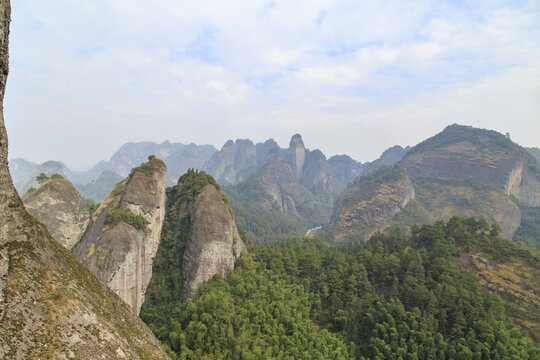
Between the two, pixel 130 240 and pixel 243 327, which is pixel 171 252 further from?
pixel 243 327

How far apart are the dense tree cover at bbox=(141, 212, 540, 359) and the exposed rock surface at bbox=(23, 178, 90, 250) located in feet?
34.0

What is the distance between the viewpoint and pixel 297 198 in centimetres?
17088

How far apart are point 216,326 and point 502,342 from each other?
23.6 m

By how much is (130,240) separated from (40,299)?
1717cm

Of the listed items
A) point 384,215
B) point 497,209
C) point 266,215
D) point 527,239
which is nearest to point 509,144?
point 497,209

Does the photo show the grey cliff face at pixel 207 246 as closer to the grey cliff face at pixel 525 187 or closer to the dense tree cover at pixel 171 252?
the dense tree cover at pixel 171 252

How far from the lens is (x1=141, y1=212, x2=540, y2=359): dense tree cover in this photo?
20078 mm

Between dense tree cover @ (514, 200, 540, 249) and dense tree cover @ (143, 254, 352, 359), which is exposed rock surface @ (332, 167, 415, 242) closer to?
dense tree cover @ (514, 200, 540, 249)

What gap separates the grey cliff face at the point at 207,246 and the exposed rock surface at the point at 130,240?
4.23 metres

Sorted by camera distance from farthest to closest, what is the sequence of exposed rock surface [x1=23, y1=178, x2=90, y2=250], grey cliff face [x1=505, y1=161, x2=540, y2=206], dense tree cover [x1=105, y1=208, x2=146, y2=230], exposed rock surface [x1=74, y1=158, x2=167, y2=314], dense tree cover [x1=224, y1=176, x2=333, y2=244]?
dense tree cover [x1=224, y1=176, x2=333, y2=244]
grey cliff face [x1=505, y1=161, x2=540, y2=206]
exposed rock surface [x1=23, y1=178, x2=90, y2=250]
dense tree cover [x1=105, y1=208, x2=146, y2=230]
exposed rock surface [x1=74, y1=158, x2=167, y2=314]

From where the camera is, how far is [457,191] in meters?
90.8

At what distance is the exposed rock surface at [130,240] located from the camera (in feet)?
71.0

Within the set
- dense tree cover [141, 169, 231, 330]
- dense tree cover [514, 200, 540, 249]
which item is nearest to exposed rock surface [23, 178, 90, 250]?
dense tree cover [141, 169, 231, 330]

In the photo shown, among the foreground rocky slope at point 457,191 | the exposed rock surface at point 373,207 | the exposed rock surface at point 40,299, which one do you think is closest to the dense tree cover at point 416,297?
the exposed rock surface at point 40,299
